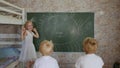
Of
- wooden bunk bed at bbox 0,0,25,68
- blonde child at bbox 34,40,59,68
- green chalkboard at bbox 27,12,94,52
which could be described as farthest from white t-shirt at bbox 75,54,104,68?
green chalkboard at bbox 27,12,94,52

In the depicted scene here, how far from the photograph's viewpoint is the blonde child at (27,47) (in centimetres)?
435

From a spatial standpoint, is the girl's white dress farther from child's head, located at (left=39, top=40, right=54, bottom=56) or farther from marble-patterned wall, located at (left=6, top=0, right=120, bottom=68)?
child's head, located at (left=39, top=40, right=54, bottom=56)

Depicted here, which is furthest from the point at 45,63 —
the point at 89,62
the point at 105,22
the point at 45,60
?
the point at 105,22

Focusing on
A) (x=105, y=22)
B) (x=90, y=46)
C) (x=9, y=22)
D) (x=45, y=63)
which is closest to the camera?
(x=45, y=63)

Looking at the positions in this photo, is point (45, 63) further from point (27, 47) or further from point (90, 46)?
point (27, 47)

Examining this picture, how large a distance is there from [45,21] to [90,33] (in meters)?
1.01

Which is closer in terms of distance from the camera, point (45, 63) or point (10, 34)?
point (45, 63)

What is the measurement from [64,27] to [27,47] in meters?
1.01

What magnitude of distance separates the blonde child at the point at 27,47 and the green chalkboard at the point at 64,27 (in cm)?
42

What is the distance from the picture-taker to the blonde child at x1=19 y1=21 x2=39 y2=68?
4348 millimetres

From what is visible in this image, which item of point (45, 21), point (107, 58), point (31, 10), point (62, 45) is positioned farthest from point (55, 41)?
point (107, 58)

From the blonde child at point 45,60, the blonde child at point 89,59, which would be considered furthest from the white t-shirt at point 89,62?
the blonde child at point 45,60

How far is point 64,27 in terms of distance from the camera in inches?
198

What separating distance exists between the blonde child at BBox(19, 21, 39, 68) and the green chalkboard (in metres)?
0.42
